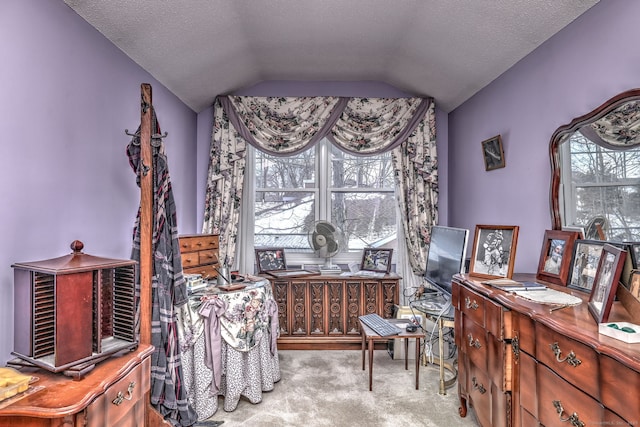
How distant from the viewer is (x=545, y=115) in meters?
2.30

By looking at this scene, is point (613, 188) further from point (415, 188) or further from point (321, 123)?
point (321, 123)

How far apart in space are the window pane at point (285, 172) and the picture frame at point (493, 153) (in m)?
1.78

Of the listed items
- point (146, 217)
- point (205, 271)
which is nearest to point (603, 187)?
point (146, 217)

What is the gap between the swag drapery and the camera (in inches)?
143

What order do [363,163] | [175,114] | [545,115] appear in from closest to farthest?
[545,115], [175,114], [363,163]

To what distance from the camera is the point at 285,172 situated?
155 inches

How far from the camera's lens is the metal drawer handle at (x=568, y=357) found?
48.5 inches

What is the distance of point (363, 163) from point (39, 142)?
9.74 ft

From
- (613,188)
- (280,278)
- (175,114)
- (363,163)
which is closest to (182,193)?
(175,114)

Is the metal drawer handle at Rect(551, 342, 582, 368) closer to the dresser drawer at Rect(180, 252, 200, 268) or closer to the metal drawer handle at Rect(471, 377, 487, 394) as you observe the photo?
the metal drawer handle at Rect(471, 377, 487, 394)

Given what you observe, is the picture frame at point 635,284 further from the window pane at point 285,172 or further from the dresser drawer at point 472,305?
the window pane at point 285,172

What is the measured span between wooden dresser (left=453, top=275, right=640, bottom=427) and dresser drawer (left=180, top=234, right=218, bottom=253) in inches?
76.8

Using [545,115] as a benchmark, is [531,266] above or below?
below

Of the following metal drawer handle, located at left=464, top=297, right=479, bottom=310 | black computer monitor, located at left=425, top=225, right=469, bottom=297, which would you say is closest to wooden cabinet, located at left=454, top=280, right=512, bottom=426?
metal drawer handle, located at left=464, top=297, right=479, bottom=310
